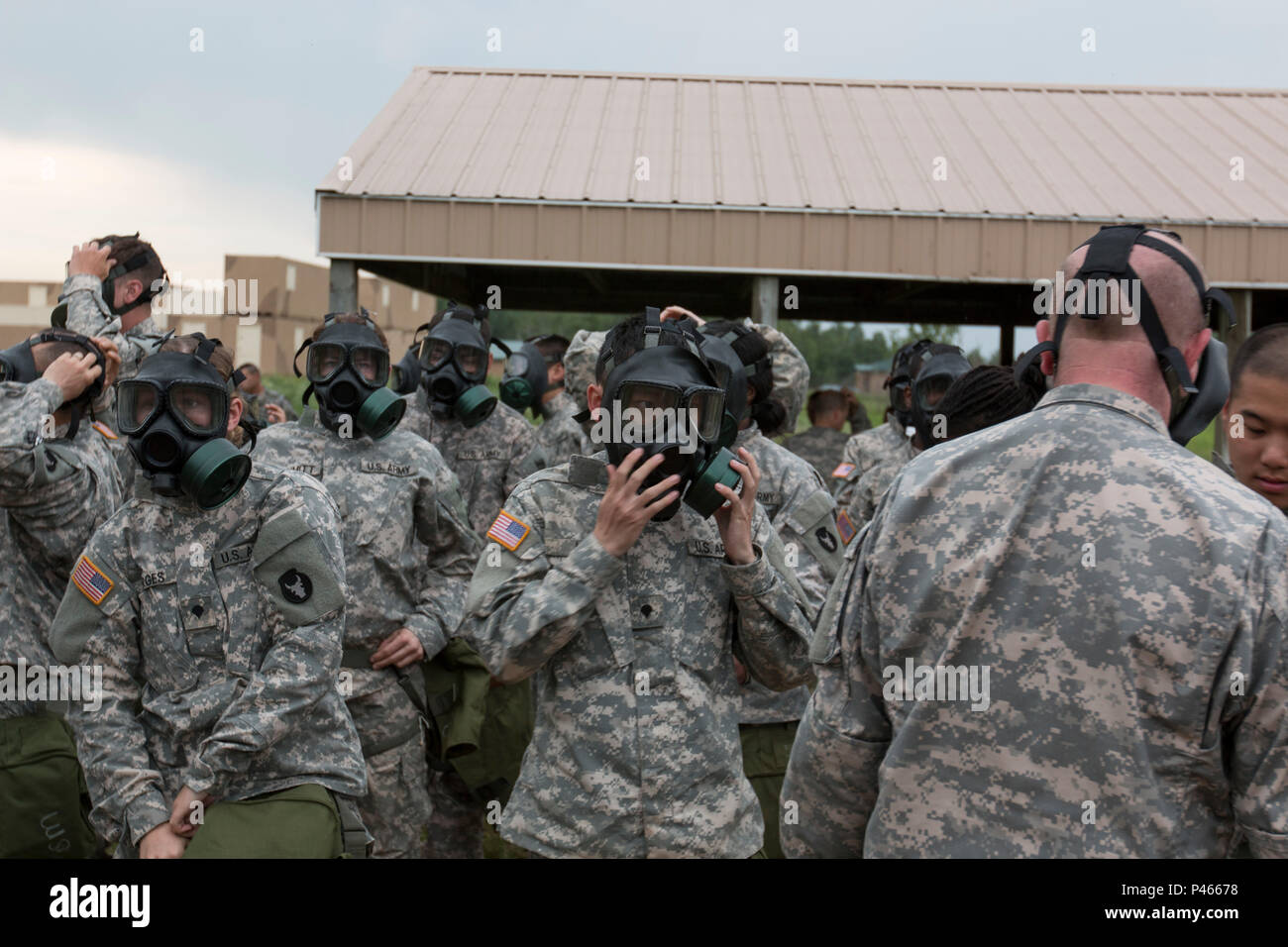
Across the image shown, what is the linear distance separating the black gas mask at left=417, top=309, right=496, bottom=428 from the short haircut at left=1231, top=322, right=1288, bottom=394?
411cm

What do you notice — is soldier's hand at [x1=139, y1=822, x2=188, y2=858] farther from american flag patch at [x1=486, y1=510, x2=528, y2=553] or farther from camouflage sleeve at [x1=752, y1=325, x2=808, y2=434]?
camouflage sleeve at [x1=752, y1=325, x2=808, y2=434]

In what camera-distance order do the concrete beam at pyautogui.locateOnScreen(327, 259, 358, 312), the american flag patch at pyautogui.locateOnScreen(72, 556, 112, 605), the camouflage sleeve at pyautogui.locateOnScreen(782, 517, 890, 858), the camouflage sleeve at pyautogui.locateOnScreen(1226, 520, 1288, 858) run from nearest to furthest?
the camouflage sleeve at pyautogui.locateOnScreen(1226, 520, 1288, 858)
the camouflage sleeve at pyautogui.locateOnScreen(782, 517, 890, 858)
the american flag patch at pyautogui.locateOnScreen(72, 556, 112, 605)
the concrete beam at pyautogui.locateOnScreen(327, 259, 358, 312)

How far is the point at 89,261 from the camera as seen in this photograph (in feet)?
17.6

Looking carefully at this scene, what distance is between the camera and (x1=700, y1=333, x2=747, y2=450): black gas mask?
2887mm

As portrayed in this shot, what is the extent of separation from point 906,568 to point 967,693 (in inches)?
9.6

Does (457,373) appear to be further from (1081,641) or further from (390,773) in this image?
(1081,641)

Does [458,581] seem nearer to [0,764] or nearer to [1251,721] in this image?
[0,764]

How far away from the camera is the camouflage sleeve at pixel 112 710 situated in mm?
2975

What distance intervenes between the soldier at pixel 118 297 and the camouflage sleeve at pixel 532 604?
303 cm

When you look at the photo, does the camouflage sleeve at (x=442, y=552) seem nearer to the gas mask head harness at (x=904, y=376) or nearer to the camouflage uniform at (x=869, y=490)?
the camouflage uniform at (x=869, y=490)

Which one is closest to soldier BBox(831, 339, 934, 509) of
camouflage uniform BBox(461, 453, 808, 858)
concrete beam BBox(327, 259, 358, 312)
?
camouflage uniform BBox(461, 453, 808, 858)

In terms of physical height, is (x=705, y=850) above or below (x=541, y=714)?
below

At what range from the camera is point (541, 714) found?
9.74 feet
